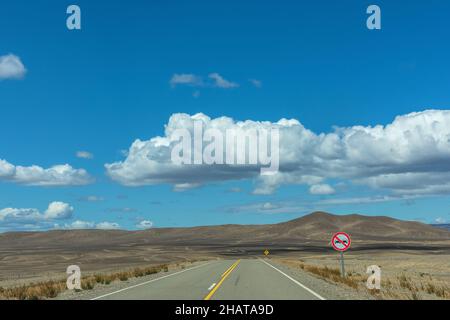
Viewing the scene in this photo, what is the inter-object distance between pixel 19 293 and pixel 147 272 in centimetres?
1480

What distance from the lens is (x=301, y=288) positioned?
20.9 m

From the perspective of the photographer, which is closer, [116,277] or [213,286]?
[213,286]
